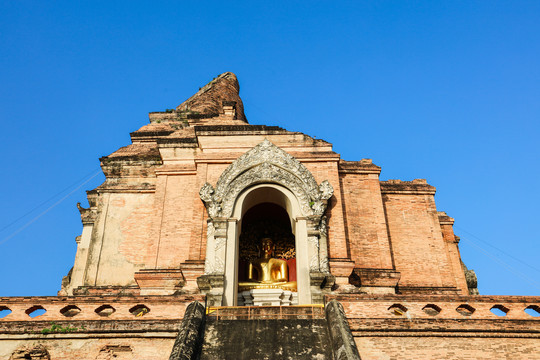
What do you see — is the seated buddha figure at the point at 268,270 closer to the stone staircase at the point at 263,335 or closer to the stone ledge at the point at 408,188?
the stone ledge at the point at 408,188

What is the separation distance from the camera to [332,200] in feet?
50.4

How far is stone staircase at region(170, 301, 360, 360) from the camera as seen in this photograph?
9602 mm

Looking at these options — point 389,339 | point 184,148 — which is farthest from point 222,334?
point 184,148

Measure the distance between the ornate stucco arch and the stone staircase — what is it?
1695mm

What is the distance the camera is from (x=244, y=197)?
15039 millimetres

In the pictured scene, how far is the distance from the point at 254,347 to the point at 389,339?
318cm

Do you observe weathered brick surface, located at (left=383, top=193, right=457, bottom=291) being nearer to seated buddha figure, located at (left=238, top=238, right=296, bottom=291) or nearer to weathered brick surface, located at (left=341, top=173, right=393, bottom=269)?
weathered brick surface, located at (left=341, top=173, right=393, bottom=269)

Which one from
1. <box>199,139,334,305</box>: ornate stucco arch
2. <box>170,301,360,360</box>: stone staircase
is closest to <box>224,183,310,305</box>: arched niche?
<box>199,139,334,305</box>: ornate stucco arch

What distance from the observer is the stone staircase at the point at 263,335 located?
960cm

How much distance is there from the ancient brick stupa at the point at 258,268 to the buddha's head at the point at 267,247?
5 cm

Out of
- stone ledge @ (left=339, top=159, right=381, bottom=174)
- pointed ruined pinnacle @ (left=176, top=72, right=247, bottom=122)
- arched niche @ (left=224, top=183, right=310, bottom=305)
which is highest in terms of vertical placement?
pointed ruined pinnacle @ (left=176, top=72, right=247, bottom=122)

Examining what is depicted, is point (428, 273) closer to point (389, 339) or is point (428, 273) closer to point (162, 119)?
point (389, 339)

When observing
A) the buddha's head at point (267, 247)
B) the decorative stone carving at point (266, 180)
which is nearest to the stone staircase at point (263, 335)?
the decorative stone carving at point (266, 180)

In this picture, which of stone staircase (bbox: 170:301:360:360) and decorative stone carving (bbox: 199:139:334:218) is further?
decorative stone carving (bbox: 199:139:334:218)
